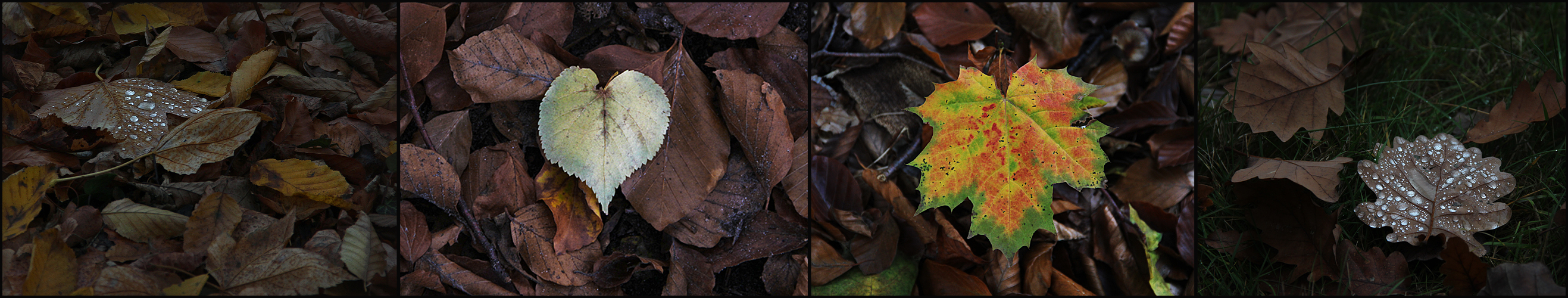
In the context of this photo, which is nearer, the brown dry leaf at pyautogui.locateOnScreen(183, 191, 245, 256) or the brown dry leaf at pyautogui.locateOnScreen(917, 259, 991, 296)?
the brown dry leaf at pyautogui.locateOnScreen(183, 191, 245, 256)

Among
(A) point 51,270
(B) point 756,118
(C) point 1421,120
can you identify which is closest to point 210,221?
(A) point 51,270

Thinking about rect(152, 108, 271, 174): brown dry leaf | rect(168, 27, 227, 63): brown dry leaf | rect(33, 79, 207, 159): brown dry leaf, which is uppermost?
rect(168, 27, 227, 63): brown dry leaf

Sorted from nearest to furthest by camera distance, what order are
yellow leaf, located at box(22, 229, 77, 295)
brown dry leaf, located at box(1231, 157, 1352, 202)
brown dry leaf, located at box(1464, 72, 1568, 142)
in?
yellow leaf, located at box(22, 229, 77, 295) < brown dry leaf, located at box(1231, 157, 1352, 202) < brown dry leaf, located at box(1464, 72, 1568, 142)

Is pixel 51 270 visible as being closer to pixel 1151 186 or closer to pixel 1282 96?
pixel 1151 186

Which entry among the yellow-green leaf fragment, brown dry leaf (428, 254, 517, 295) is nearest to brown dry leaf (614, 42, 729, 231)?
the yellow-green leaf fragment

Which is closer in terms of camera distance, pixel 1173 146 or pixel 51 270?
pixel 51 270

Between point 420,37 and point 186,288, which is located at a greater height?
point 420,37

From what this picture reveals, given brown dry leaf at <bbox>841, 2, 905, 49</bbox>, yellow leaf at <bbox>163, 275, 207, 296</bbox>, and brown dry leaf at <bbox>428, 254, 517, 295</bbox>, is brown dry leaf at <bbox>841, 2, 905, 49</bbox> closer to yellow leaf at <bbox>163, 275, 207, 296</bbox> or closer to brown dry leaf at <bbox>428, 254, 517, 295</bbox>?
brown dry leaf at <bbox>428, 254, 517, 295</bbox>
